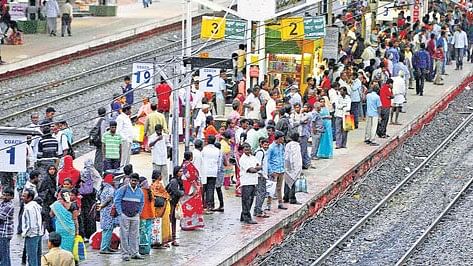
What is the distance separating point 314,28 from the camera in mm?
32062

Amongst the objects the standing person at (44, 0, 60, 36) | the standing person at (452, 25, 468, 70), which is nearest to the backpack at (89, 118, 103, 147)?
the standing person at (44, 0, 60, 36)

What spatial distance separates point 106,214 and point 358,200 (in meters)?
8.36

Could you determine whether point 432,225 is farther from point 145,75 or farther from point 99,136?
point 99,136

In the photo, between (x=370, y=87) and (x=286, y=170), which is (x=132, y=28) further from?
(x=286, y=170)

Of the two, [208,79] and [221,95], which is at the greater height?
[208,79]

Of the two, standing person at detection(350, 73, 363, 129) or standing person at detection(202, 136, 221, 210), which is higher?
standing person at detection(350, 73, 363, 129)

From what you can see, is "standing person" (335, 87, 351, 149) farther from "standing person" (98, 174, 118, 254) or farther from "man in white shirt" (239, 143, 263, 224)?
"standing person" (98, 174, 118, 254)

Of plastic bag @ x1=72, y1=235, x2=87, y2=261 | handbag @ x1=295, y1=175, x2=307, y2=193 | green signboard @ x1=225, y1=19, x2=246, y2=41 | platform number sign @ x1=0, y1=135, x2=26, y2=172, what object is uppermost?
green signboard @ x1=225, y1=19, x2=246, y2=41

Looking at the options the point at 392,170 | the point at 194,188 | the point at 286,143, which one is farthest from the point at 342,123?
the point at 194,188

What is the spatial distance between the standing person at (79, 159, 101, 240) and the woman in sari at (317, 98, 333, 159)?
308 inches

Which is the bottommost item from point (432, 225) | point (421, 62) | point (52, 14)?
point (432, 225)

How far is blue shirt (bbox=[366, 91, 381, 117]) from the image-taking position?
31.0 meters

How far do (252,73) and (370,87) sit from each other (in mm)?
2649

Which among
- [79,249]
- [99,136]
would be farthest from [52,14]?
[79,249]
